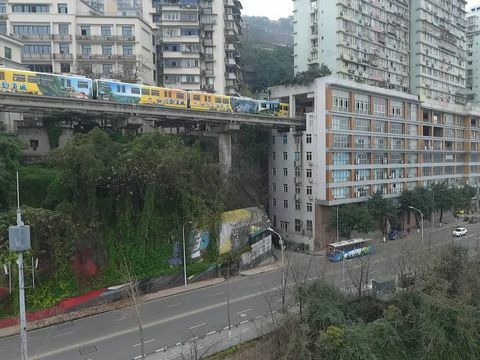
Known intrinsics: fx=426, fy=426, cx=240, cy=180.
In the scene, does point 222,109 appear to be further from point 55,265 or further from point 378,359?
point 378,359

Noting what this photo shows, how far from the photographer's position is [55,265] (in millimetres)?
24406

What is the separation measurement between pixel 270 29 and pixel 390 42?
6538cm

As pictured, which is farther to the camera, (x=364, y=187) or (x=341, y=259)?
(x=364, y=187)

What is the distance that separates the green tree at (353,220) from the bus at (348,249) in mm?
1607

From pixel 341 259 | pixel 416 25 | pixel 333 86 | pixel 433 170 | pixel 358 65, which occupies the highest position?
pixel 416 25

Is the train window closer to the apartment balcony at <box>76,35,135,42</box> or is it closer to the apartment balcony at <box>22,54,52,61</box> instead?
the apartment balcony at <box>22,54,52,61</box>

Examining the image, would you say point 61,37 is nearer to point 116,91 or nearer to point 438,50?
point 116,91

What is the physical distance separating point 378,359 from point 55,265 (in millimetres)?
17829

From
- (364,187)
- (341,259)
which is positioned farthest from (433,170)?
(341,259)

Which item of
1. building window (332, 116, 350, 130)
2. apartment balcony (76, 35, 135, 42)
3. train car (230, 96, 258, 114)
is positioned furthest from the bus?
apartment balcony (76, 35, 135, 42)

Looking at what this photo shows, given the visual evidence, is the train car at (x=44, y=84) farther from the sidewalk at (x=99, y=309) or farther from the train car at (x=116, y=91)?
the sidewalk at (x=99, y=309)

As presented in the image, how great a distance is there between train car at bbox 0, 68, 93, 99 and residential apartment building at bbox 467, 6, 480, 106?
70.0 metres

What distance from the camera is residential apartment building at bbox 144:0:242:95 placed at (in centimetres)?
5294

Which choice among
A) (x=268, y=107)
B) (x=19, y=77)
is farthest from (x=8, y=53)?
(x=268, y=107)
